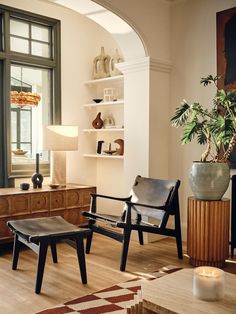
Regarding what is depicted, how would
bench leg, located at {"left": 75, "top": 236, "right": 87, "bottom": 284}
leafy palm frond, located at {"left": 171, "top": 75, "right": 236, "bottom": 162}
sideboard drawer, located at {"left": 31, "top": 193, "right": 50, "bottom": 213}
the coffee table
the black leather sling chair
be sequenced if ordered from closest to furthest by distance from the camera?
1. the coffee table
2. bench leg, located at {"left": 75, "top": 236, "right": 87, "bottom": 284}
3. leafy palm frond, located at {"left": 171, "top": 75, "right": 236, "bottom": 162}
4. the black leather sling chair
5. sideboard drawer, located at {"left": 31, "top": 193, "right": 50, "bottom": 213}

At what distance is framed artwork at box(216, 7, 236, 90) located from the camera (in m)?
4.13

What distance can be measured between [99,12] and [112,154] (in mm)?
1875

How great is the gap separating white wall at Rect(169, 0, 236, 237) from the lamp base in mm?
1352

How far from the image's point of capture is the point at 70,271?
348cm

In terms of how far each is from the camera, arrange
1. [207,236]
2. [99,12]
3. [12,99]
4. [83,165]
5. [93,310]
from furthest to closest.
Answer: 1. [83,165]
2. [12,99]
3. [99,12]
4. [207,236]
5. [93,310]

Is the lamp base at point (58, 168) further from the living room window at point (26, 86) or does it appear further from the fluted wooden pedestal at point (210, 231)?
the fluted wooden pedestal at point (210, 231)

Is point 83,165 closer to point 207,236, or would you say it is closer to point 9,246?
point 9,246

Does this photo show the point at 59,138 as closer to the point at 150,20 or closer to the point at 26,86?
the point at 26,86

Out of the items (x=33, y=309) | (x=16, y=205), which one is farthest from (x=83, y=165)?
(x=33, y=309)

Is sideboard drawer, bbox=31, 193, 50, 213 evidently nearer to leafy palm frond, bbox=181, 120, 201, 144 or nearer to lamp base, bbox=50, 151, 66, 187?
lamp base, bbox=50, 151, 66, 187

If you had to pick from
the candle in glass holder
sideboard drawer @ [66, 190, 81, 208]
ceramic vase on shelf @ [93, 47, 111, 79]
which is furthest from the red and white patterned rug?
ceramic vase on shelf @ [93, 47, 111, 79]

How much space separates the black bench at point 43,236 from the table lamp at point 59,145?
1253mm

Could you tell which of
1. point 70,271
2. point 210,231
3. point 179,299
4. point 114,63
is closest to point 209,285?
point 179,299

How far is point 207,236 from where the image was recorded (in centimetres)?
351
